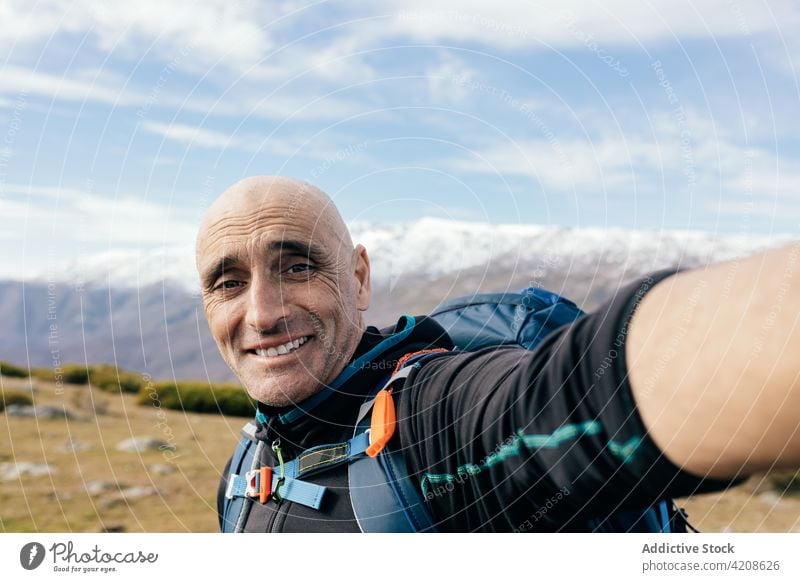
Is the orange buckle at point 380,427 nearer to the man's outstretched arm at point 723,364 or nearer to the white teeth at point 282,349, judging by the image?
the white teeth at point 282,349

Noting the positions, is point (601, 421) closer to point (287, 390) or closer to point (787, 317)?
point (787, 317)

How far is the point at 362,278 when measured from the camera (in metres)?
1.82

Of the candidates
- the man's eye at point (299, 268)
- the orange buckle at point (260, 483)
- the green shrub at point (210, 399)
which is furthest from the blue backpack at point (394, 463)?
the green shrub at point (210, 399)

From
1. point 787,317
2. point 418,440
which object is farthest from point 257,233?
point 787,317

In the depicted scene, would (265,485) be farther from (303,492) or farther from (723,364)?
(723,364)

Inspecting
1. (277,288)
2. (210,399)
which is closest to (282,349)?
(277,288)

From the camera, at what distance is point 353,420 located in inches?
61.2

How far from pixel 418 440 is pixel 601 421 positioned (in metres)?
0.52

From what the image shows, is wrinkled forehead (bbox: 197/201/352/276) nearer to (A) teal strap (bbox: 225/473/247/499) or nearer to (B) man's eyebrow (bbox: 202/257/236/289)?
(B) man's eyebrow (bbox: 202/257/236/289)
